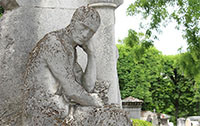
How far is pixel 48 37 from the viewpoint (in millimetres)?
3955

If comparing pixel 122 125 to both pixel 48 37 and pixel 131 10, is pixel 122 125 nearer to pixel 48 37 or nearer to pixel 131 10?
pixel 48 37

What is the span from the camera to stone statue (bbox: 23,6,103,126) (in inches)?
150

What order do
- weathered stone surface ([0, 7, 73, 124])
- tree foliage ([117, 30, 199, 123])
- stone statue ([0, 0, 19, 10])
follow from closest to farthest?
weathered stone surface ([0, 7, 73, 124]) → stone statue ([0, 0, 19, 10]) → tree foliage ([117, 30, 199, 123])

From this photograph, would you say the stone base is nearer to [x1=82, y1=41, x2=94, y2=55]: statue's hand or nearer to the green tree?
[x1=82, y1=41, x2=94, y2=55]: statue's hand

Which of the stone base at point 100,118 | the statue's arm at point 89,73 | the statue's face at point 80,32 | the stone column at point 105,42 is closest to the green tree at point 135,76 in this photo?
the stone column at point 105,42

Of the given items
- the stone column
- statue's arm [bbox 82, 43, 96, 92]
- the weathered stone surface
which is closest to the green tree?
the stone column

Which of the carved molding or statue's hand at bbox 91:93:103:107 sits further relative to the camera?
the carved molding

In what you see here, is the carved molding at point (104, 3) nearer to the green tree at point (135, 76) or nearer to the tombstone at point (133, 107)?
the tombstone at point (133, 107)

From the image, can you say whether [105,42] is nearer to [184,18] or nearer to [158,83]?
[184,18]

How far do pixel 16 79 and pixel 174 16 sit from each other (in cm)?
1061

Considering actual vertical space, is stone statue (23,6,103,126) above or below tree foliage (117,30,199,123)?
below

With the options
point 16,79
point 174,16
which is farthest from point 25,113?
point 174,16

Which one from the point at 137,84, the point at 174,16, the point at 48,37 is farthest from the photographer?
the point at 137,84

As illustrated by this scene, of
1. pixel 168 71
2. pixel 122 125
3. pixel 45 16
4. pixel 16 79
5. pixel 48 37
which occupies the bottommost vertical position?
pixel 122 125
